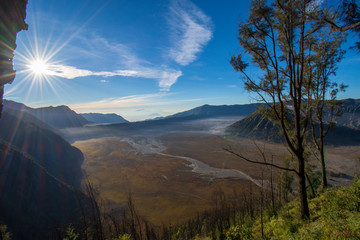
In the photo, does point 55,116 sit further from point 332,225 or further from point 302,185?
point 332,225

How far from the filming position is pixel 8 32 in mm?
3748

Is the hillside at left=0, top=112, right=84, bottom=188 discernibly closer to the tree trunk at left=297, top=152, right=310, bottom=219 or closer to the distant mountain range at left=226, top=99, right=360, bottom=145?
the tree trunk at left=297, top=152, right=310, bottom=219

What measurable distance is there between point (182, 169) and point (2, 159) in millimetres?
25500

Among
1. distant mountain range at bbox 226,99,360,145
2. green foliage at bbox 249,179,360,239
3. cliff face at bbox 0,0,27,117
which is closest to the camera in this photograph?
green foliage at bbox 249,179,360,239

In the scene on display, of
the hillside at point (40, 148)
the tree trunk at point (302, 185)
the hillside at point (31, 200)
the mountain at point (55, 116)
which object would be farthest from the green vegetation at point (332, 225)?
the mountain at point (55, 116)

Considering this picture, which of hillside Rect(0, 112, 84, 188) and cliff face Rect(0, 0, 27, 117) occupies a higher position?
cliff face Rect(0, 0, 27, 117)

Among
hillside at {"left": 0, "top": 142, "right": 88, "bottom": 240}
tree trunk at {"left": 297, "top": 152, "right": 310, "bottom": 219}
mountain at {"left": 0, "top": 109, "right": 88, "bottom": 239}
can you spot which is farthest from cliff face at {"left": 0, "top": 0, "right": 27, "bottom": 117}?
hillside at {"left": 0, "top": 142, "right": 88, "bottom": 240}

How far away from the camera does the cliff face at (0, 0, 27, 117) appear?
11.7ft

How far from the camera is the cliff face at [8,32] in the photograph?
358 centimetres

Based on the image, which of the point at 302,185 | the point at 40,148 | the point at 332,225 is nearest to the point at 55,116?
the point at 40,148

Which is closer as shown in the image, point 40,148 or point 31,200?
point 31,200

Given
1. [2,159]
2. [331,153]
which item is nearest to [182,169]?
[2,159]

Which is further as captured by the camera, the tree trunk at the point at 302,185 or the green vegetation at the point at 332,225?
the tree trunk at the point at 302,185

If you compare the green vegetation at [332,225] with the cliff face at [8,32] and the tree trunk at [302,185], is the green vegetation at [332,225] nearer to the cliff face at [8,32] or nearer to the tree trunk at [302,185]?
the tree trunk at [302,185]
